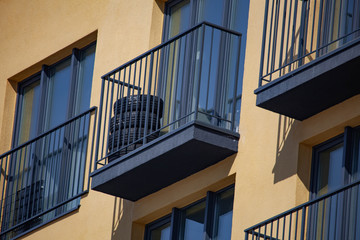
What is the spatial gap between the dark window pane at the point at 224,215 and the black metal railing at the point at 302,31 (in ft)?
5.03

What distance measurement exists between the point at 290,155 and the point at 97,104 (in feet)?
15.0

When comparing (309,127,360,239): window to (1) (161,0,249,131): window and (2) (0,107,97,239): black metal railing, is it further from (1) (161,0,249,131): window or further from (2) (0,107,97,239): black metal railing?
(2) (0,107,97,239): black metal railing

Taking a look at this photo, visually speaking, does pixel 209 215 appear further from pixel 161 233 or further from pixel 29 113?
pixel 29 113

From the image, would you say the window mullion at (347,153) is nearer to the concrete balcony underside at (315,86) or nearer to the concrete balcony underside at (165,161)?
the concrete balcony underside at (315,86)

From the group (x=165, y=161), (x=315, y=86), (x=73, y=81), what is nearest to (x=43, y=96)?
(x=73, y=81)

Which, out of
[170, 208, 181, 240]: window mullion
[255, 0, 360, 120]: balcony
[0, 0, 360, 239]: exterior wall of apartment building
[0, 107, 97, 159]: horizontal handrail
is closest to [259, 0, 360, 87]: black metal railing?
[255, 0, 360, 120]: balcony

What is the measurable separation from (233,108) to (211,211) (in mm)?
1331

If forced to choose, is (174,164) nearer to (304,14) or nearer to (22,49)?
(304,14)

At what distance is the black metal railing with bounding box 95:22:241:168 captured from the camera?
50.2 ft

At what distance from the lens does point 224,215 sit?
1498 cm

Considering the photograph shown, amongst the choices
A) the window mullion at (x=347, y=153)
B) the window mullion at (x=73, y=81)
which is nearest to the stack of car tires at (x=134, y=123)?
the window mullion at (x=73, y=81)

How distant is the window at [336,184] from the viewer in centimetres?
1289

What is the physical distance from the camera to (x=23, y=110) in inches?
792

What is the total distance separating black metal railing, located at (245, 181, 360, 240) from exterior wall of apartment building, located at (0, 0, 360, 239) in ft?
1.03
